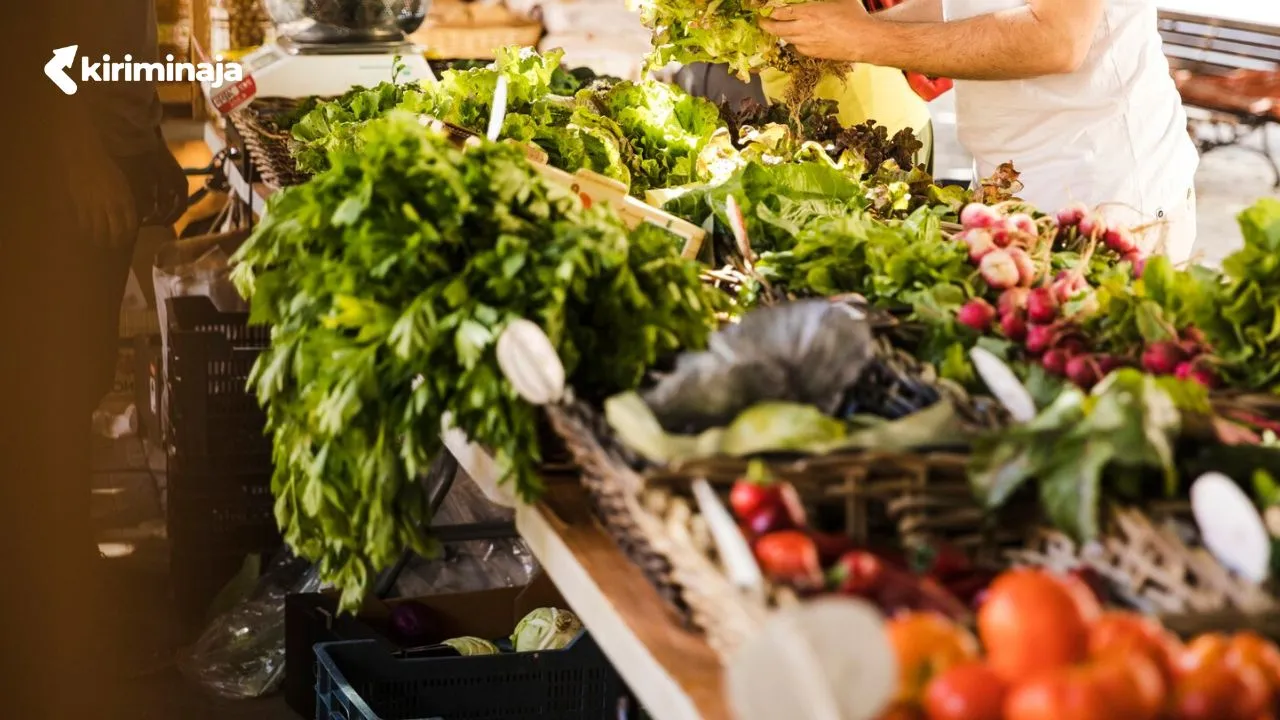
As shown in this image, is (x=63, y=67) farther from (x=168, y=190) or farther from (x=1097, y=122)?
(x=1097, y=122)

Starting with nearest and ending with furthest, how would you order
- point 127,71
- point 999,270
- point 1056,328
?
point 1056,328 → point 999,270 → point 127,71

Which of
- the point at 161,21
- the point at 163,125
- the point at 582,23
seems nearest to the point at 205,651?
the point at 163,125

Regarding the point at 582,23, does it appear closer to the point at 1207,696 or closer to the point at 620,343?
the point at 620,343

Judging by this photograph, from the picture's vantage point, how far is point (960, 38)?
2.90 meters

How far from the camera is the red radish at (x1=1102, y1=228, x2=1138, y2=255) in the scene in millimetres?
2230

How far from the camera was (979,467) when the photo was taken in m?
1.33

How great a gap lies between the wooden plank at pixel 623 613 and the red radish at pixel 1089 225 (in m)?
1.00

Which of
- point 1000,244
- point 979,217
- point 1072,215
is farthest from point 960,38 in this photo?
point 1000,244

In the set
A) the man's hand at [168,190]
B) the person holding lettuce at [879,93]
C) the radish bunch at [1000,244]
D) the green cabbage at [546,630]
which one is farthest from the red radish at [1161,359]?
the man's hand at [168,190]

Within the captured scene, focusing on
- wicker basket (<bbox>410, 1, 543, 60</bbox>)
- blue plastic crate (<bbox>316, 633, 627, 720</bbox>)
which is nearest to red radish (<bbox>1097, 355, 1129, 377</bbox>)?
blue plastic crate (<bbox>316, 633, 627, 720</bbox>)

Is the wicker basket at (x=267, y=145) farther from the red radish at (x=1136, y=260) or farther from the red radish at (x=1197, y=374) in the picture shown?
the red radish at (x=1197, y=374)

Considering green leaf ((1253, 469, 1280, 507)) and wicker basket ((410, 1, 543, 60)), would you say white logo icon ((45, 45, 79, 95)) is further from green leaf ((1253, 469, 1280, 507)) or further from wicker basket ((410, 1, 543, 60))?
green leaf ((1253, 469, 1280, 507))

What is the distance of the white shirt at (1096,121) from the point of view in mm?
3062

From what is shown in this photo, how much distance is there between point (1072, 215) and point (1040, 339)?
636 millimetres
